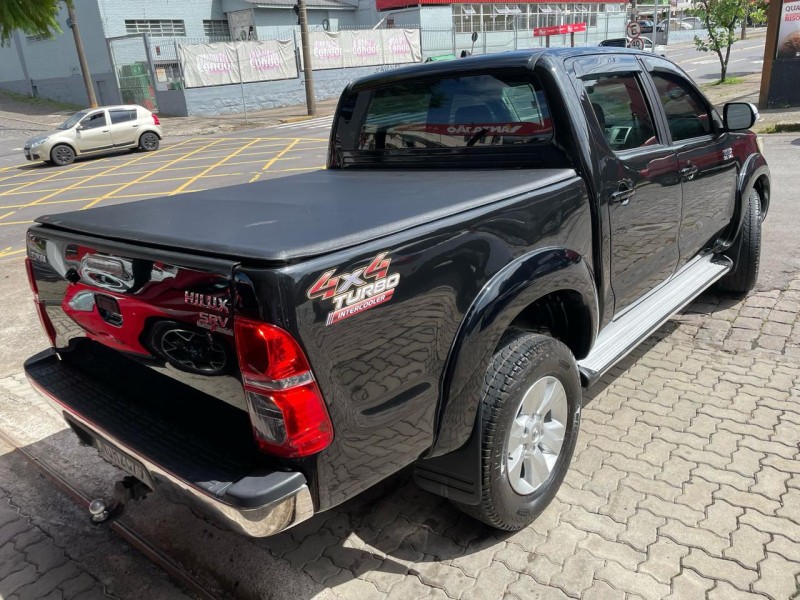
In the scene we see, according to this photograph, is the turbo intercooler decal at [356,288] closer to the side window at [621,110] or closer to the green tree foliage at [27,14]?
the side window at [621,110]

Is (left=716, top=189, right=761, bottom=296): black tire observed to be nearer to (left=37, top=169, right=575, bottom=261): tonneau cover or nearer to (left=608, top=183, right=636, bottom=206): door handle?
(left=608, top=183, right=636, bottom=206): door handle

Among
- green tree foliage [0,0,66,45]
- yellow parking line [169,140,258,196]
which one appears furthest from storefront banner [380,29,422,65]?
yellow parking line [169,140,258,196]

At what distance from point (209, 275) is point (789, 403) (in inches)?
128

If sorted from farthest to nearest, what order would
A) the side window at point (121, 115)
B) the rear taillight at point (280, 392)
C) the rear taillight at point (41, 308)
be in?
the side window at point (121, 115) < the rear taillight at point (41, 308) < the rear taillight at point (280, 392)

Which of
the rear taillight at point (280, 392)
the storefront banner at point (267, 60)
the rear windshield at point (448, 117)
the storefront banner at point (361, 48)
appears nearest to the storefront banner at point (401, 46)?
the storefront banner at point (361, 48)

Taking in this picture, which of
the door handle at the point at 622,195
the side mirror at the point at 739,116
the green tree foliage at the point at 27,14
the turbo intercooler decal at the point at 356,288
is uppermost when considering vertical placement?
the green tree foliage at the point at 27,14

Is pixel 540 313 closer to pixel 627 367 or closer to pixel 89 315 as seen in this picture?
pixel 627 367

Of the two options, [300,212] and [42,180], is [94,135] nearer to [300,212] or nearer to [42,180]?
[42,180]

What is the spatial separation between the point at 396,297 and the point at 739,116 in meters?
3.24

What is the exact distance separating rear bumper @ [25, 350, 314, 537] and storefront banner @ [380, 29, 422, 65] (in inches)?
1286

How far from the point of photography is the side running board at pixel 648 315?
10.0ft

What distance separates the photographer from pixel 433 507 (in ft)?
9.71

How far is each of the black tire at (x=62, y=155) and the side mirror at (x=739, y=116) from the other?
17775 mm

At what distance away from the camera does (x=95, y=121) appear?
59.1ft
